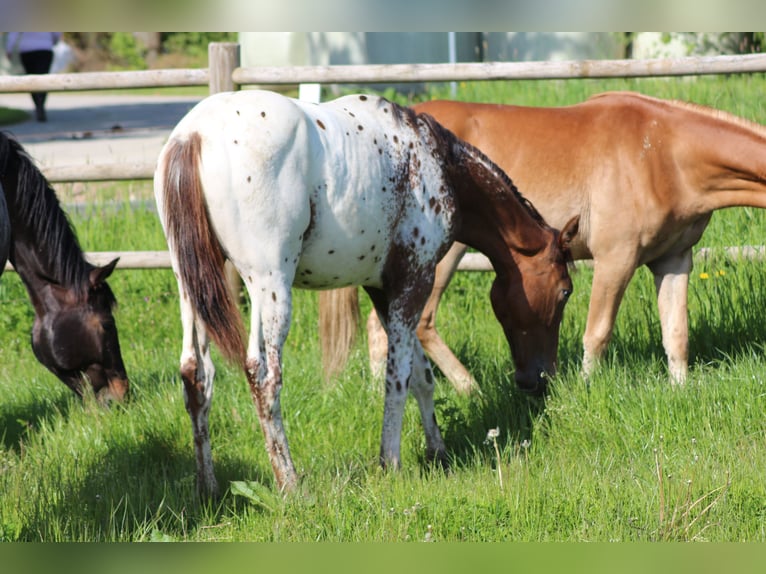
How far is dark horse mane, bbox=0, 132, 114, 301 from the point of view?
5066mm

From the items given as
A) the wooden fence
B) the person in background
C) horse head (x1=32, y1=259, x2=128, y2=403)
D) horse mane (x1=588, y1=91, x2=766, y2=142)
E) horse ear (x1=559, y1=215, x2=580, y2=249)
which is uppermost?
the person in background

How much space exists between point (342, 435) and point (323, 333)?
90 centimetres

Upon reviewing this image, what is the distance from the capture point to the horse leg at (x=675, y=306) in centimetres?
577

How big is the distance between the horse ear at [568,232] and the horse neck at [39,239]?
8.61 ft

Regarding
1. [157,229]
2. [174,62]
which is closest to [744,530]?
[157,229]

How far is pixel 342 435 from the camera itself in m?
5.06

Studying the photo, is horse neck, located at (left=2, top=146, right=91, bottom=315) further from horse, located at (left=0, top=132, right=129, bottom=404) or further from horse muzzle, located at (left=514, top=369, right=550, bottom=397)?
horse muzzle, located at (left=514, top=369, right=550, bottom=397)

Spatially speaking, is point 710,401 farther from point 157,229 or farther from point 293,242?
point 157,229

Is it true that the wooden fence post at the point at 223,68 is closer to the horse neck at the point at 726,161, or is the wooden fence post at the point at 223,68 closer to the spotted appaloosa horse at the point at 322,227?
the spotted appaloosa horse at the point at 322,227

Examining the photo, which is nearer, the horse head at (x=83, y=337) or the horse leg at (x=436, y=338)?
the horse head at (x=83, y=337)

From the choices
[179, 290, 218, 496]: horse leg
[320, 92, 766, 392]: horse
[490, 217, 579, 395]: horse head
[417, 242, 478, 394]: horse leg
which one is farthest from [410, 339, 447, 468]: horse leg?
[179, 290, 218, 496]: horse leg

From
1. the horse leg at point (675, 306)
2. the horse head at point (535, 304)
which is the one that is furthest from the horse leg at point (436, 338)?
the horse leg at point (675, 306)

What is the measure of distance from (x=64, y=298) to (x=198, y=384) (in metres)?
1.64

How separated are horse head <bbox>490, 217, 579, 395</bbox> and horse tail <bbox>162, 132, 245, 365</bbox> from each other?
1637 mm
